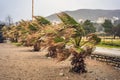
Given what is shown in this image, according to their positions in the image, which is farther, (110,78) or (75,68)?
(75,68)

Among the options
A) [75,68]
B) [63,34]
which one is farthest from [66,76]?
[63,34]

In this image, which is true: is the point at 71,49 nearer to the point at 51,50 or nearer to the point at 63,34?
the point at 63,34

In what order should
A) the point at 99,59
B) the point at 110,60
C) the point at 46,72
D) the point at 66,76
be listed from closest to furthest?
1. the point at 66,76
2. the point at 46,72
3. the point at 110,60
4. the point at 99,59

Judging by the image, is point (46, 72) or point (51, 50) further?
point (51, 50)

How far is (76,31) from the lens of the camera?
14.9 metres

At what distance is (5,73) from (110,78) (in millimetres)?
4769

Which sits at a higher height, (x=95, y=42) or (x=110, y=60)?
(x=95, y=42)

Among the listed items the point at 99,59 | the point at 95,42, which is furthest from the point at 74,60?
the point at 99,59

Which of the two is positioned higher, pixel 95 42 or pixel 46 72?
pixel 95 42

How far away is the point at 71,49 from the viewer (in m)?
14.6

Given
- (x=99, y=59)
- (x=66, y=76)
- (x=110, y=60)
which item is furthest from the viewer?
(x=99, y=59)

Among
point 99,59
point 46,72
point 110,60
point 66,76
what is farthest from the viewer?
point 99,59

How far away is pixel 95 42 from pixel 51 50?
8.22m

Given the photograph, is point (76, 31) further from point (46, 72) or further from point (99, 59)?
point (99, 59)
